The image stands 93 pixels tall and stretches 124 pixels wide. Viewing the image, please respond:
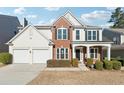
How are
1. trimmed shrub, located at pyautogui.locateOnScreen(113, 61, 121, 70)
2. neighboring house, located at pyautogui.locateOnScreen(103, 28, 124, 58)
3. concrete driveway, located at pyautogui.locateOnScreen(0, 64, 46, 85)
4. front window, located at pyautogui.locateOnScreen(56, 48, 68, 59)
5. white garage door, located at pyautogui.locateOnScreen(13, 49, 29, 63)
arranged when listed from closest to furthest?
1. concrete driveway, located at pyautogui.locateOnScreen(0, 64, 46, 85)
2. trimmed shrub, located at pyautogui.locateOnScreen(113, 61, 121, 70)
3. white garage door, located at pyautogui.locateOnScreen(13, 49, 29, 63)
4. front window, located at pyautogui.locateOnScreen(56, 48, 68, 59)
5. neighboring house, located at pyautogui.locateOnScreen(103, 28, 124, 58)

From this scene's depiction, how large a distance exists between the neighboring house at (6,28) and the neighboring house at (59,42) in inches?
348

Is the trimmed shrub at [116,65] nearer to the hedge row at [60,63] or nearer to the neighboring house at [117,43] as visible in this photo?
the hedge row at [60,63]

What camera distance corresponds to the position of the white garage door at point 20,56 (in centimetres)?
3762

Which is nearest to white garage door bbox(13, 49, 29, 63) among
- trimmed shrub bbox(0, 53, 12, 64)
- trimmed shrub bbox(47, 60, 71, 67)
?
trimmed shrub bbox(0, 53, 12, 64)

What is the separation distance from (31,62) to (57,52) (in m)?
4.02

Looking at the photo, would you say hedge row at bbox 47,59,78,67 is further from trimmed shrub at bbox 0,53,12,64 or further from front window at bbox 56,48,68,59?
trimmed shrub at bbox 0,53,12,64

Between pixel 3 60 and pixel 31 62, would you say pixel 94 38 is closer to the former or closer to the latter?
pixel 31 62

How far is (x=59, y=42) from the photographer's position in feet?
128

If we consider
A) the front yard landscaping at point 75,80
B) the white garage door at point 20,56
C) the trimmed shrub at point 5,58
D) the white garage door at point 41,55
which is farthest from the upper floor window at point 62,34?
the front yard landscaping at point 75,80

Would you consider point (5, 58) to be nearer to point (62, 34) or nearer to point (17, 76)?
point (62, 34)

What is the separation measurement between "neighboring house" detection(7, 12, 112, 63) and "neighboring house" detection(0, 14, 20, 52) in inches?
348

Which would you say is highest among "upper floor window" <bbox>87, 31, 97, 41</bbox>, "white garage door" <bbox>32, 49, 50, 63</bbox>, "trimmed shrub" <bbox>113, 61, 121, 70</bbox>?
"upper floor window" <bbox>87, 31, 97, 41</bbox>

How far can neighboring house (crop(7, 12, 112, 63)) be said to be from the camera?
37.7 meters
